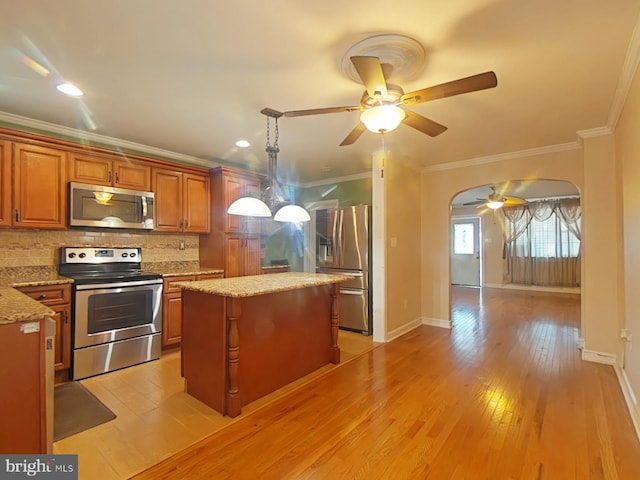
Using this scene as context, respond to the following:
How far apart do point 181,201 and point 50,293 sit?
1691 millimetres

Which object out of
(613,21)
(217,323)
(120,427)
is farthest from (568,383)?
(120,427)

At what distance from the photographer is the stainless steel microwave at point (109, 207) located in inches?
127

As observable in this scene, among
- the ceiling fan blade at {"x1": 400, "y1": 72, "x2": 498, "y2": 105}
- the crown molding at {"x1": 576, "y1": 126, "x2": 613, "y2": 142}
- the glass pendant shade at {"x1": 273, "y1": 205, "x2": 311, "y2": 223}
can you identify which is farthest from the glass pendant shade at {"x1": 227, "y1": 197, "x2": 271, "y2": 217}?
the crown molding at {"x1": 576, "y1": 126, "x2": 613, "y2": 142}

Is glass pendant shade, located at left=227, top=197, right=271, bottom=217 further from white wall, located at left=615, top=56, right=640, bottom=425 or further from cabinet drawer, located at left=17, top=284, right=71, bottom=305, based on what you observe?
white wall, located at left=615, top=56, right=640, bottom=425

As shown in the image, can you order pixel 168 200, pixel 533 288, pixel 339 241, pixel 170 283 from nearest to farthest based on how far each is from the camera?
pixel 170 283, pixel 168 200, pixel 339 241, pixel 533 288

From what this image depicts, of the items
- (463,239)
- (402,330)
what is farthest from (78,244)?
(463,239)

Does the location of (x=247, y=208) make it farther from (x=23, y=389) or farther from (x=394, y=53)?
(x=23, y=389)

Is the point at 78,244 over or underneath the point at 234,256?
over

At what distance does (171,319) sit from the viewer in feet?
12.1

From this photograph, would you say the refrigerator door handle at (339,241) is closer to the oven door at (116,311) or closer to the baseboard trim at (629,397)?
the oven door at (116,311)

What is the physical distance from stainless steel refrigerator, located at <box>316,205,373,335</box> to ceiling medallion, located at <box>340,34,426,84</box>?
250cm

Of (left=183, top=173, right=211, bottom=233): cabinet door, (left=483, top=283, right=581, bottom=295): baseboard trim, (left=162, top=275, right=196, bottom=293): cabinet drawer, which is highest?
(left=183, top=173, right=211, bottom=233): cabinet door

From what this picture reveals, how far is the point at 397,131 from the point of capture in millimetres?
3498

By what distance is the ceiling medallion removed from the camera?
6.21ft
